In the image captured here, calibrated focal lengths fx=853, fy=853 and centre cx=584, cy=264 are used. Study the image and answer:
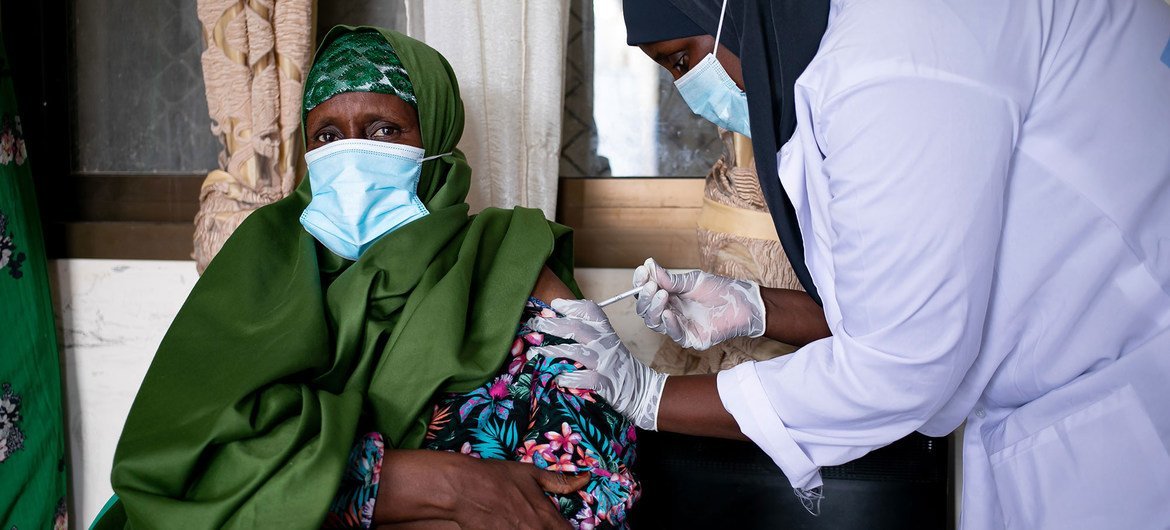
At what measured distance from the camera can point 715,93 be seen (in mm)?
1389

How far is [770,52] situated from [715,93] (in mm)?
158


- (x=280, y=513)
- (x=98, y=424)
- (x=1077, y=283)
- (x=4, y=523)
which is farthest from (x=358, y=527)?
(x=98, y=424)

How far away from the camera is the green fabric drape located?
7.18ft

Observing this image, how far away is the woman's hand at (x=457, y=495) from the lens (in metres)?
1.29

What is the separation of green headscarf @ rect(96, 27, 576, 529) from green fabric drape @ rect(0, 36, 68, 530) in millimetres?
960

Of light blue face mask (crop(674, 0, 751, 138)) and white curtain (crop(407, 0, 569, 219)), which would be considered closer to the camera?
light blue face mask (crop(674, 0, 751, 138))

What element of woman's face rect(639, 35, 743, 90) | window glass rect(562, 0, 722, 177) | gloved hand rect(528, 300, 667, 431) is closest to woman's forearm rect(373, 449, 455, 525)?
gloved hand rect(528, 300, 667, 431)

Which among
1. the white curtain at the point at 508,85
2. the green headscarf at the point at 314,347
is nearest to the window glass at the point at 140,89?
the white curtain at the point at 508,85

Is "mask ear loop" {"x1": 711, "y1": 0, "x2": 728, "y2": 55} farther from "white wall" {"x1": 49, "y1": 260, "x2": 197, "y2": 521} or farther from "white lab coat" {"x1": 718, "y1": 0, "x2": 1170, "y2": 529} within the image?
"white wall" {"x1": 49, "y1": 260, "x2": 197, "y2": 521}

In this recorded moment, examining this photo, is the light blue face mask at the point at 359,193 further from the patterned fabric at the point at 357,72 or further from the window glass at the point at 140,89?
the window glass at the point at 140,89

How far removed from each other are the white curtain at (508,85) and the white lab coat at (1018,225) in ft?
3.32

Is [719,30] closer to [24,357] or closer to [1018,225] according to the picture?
[1018,225]

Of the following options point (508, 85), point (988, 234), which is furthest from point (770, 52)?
point (508, 85)

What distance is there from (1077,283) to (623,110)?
1.48m
